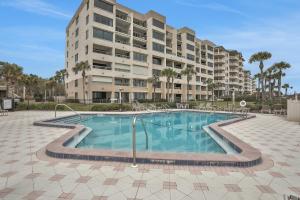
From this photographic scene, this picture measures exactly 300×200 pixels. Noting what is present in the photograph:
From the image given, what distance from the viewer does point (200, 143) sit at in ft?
33.1

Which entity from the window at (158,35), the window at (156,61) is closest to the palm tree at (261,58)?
the window at (156,61)

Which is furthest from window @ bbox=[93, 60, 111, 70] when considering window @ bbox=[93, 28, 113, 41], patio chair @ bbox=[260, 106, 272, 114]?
patio chair @ bbox=[260, 106, 272, 114]

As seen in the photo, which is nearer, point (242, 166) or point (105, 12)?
point (242, 166)

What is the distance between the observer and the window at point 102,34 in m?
34.8

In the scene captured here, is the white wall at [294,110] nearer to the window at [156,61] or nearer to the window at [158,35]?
the window at [156,61]

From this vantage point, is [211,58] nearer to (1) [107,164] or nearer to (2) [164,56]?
(2) [164,56]

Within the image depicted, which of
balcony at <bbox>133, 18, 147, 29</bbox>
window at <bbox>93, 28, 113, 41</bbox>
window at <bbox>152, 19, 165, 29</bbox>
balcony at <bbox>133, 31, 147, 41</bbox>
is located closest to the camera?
window at <bbox>93, 28, 113, 41</bbox>

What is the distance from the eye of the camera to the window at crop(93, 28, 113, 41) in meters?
34.8

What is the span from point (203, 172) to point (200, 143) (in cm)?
517

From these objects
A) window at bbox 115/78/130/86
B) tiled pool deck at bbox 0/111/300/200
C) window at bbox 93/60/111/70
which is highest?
window at bbox 93/60/111/70

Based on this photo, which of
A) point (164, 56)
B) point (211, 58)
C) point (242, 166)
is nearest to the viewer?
point (242, 166)

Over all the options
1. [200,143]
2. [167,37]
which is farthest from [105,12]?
[200,143]

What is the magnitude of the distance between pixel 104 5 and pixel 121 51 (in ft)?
30.2

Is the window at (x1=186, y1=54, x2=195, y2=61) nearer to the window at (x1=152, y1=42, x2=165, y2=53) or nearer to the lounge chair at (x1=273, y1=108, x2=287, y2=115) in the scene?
the window at (x1=152, y1=42, x2=165, y2=53)
